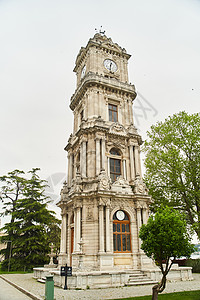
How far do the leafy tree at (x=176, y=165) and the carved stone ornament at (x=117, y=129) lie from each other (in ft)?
15.7

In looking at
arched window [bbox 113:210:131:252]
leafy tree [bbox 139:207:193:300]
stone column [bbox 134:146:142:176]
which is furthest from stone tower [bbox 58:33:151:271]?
leafy tree [bbox 139:207:193:300]

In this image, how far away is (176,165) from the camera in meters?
25.1

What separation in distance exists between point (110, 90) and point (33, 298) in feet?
71.8

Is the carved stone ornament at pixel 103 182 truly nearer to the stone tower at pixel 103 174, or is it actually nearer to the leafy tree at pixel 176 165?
the stone tower at pixel 103 174

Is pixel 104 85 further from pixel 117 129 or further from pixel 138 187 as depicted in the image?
pixel 138 187

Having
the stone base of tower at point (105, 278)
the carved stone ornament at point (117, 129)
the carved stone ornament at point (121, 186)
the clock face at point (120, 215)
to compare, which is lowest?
the stone base of tower at point (105, 278)

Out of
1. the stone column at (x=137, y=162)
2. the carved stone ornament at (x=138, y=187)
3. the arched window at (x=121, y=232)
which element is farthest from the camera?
the stone column at (x=137, y=162)

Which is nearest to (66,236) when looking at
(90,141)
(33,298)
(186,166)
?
(90,141)

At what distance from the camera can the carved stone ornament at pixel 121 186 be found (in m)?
22.7

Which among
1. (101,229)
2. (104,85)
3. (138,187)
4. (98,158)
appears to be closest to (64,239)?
(101,229)

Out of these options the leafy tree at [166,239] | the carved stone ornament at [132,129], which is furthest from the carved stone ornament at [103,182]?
the leafy tree at [166,239]

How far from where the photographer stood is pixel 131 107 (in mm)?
28828

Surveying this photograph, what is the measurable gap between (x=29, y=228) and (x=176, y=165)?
2064cm

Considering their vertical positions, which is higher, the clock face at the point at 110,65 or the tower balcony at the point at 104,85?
the clock face at the point at 110,65
